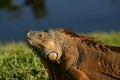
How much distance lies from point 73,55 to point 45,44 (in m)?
0.25

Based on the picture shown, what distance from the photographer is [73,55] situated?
445cm

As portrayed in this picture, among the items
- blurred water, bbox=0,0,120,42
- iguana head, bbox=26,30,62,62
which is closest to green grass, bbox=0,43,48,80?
iguana head, bbox=26,30,62,62

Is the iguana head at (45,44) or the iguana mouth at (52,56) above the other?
the iguana head at (45,44)

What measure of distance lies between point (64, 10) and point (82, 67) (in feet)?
72.2

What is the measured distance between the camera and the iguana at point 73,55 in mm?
4387

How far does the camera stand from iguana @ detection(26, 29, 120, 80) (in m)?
4.39

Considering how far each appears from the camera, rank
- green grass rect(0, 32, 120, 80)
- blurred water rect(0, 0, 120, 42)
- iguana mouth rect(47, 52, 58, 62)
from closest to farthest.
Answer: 1. iguana mouth rect(47, 52, 58, 62)
2. green grass rect(0, 32, 120, 80)
3. blurred water rect(0, 0, 120, 42)

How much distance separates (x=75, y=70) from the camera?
4.37m

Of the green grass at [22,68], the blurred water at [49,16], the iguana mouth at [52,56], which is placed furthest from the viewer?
the blurred water at [49,16]

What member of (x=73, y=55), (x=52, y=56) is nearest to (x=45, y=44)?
(x=52, y=56)

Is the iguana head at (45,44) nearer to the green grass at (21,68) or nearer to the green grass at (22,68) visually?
the green grass at (22,68)

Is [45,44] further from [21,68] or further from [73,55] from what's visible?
[21,68]

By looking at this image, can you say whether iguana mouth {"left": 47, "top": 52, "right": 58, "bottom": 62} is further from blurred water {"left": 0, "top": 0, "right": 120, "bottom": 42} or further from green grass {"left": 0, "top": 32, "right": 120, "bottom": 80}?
blurred water {"left": 0, "top": 0, "right": 120, "bottom": 42}

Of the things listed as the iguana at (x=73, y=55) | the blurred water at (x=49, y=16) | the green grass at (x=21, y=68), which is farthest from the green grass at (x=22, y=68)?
the blurred water at (x=49, y=16)
